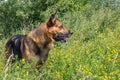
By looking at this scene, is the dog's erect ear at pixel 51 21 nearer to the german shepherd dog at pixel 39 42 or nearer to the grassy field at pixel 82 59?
the german shepherd dog at pixel 39 42

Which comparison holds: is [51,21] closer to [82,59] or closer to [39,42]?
[39,42]

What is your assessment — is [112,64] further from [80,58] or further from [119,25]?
[119,25]

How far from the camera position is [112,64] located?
614cm

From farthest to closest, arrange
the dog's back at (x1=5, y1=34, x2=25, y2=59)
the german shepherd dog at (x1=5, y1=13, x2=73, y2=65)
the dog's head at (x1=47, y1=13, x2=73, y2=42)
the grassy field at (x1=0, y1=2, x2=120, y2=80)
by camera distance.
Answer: the dog's head at (x1=47, y1=13, x2=73, y2=42)
the dog's back at (x1=5, y1=34, x2=25, y2=59)
the german shepherd dog at (x1=5, y1=13, x2=73, y2=65)
the grassy field at (x1=0, y1=2, x2=120, y2=80)

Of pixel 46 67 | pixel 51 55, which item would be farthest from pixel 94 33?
pixel 46 67

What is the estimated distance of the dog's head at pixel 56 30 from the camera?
713 cm

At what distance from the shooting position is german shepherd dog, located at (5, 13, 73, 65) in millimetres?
6871

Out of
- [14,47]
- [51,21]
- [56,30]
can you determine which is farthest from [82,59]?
[14,47]

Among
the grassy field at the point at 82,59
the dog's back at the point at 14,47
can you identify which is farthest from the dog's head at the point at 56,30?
the dog's back at the point at 14,47

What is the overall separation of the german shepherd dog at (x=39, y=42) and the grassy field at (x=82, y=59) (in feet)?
0.86

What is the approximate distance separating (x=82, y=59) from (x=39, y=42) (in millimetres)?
920

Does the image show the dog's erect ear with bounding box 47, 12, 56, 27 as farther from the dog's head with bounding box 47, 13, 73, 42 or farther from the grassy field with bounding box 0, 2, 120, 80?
the grassy field with bounding box 0, 2, 120, 80

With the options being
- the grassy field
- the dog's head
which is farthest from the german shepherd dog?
the grassy field

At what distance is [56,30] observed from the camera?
727cm
